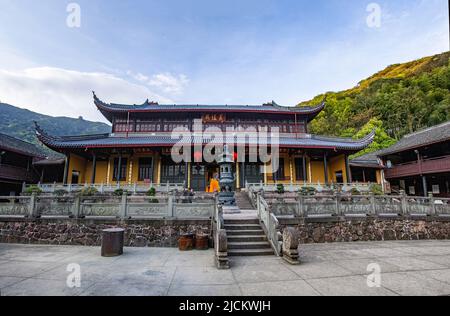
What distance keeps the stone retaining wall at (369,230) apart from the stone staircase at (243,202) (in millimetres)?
3831

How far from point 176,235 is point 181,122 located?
52.3 feet

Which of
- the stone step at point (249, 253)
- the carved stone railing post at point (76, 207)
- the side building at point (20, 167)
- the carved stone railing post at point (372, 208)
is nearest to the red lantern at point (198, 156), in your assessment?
the carved stone railing post at point (76, 207)

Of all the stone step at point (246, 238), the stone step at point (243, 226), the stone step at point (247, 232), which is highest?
the stone step at point (243, 226)

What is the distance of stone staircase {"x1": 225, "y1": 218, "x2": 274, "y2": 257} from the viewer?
6867 mm

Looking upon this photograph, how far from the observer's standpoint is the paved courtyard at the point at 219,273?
Answer: 4.14 meters

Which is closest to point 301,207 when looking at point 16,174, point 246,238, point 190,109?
point 246,238

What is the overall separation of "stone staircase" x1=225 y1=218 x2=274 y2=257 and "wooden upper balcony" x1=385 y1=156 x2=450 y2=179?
21.3m

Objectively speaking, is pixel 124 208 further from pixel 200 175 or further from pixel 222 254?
pixel 200 175

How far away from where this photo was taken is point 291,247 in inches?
240

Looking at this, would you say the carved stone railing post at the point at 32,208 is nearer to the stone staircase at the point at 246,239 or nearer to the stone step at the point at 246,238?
the stone staircase at the point at 246,239

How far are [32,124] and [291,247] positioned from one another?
298 feet

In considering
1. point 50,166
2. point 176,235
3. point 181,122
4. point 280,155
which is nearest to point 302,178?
point 280,155
